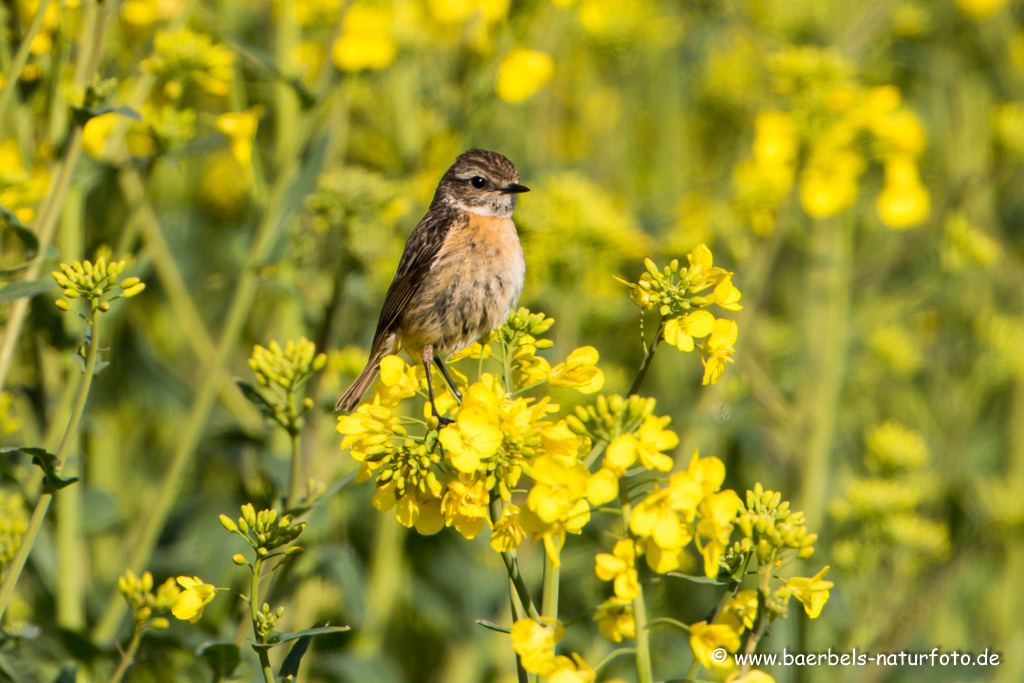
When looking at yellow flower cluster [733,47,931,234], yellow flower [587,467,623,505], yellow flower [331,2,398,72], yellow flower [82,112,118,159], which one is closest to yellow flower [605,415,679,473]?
yellow flower [587,467,623,505]

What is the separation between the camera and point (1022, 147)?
460cm

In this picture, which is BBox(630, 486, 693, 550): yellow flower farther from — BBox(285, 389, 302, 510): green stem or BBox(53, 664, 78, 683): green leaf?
BBox(53, 664, 78, 683): green leaf

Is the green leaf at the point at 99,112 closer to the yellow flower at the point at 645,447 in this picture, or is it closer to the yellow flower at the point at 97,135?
the yellow flower at the point at 97,135

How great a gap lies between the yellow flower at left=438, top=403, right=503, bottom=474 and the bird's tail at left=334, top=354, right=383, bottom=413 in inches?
49.6

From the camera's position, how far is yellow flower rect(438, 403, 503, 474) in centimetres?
142

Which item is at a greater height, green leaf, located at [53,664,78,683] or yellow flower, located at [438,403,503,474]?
yellow flower, located at [438,403,503,474]

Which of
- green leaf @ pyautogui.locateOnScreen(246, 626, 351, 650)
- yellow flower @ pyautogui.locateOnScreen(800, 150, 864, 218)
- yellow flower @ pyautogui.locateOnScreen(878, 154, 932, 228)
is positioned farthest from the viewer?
yellow flower @ pyautogui.locateOnScreen(878, 154, 932, 228)

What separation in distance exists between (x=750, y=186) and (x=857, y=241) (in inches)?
66.7

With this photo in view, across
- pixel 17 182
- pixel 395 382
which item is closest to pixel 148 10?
pixel 17 182

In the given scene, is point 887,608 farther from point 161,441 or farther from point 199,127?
point 199,127

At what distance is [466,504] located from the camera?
59.3 inches

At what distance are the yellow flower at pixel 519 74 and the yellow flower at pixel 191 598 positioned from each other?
2.49 m

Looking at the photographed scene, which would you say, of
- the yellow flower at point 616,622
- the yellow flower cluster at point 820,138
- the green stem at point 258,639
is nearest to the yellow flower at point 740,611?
the yellow flower at point 616,622

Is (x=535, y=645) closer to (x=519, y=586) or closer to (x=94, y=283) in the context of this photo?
(x=519, y=586)
